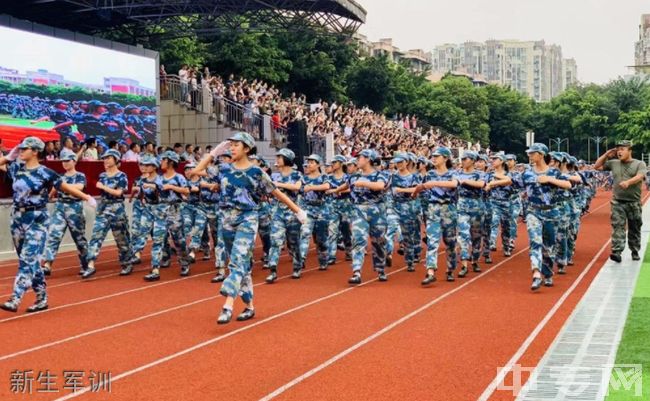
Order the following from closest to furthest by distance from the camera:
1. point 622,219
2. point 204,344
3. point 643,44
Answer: point 204,344, point 622,219, point 643,44

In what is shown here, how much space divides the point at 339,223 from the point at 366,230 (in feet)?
12.0

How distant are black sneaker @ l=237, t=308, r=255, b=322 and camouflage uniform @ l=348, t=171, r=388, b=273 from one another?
3322 mm

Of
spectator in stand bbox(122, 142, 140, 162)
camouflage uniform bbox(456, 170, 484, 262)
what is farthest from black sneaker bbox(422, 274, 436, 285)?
spectator in stand bbox(122, 142, 140, 162)

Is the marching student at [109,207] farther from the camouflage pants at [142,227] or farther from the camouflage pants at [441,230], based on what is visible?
the camouflage pants at [441,230]

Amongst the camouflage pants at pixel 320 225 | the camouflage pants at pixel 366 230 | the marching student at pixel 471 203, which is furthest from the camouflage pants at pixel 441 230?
the camouflage pants at pixel 320 225

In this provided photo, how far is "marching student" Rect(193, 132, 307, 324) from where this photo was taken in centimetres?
905

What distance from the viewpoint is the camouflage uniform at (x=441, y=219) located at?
12.3 meters

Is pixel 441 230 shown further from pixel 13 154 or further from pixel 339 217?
pixel 13 154

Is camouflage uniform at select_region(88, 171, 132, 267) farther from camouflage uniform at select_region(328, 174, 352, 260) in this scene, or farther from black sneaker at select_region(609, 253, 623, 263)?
black sneaker at select_region(609, 253, 623, 263)

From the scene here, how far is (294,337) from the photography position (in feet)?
27.8

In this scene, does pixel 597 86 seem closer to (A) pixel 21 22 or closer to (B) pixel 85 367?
(A) pixel 21 22

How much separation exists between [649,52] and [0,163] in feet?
600

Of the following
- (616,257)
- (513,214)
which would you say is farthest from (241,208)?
(513,214)

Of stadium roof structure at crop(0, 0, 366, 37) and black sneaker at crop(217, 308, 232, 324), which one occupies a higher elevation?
stadium roof structure at crop(0, 0, 366, 37)
